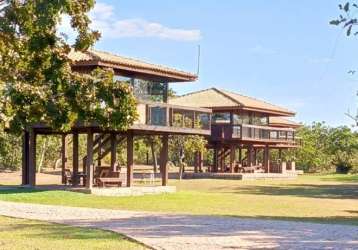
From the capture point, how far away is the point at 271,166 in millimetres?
54031

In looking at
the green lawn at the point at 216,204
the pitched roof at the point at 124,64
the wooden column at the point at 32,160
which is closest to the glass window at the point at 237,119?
the pitched roof at the point at 124,64

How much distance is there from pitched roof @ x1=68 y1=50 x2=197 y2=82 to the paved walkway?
8399 millimetres

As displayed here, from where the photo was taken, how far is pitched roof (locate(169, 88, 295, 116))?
1781 inches

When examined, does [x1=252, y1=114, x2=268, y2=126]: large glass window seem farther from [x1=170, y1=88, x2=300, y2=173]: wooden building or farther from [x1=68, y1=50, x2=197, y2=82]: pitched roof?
[x1=68, y1=50, x2=197, y2=82]: pitched roof

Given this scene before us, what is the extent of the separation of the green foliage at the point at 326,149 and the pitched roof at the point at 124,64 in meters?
37.3

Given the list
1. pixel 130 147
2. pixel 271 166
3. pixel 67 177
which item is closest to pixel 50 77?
pixel 130 147

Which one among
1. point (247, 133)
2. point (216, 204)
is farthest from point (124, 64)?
point (247, 133)

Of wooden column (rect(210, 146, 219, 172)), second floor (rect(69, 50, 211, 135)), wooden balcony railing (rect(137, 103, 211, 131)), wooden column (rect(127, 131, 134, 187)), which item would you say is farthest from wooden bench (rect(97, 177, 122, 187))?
wooden column (rect(210, 146, 219, 172))

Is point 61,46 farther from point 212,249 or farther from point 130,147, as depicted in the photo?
point 130,147

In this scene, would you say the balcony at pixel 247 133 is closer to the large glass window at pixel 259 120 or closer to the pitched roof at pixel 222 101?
the large glass window at pixel 259 120

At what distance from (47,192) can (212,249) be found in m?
14.7

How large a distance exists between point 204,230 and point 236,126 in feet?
102

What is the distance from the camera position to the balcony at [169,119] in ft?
89.0

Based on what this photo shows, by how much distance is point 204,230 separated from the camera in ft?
45.3
